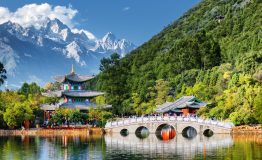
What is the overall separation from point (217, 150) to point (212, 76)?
40.6m

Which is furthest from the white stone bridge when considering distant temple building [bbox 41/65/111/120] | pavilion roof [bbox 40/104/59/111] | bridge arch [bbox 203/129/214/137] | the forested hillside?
pavilion roof [bbox 40/104/59/111]

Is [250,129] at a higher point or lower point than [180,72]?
lower

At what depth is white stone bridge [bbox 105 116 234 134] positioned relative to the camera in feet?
163

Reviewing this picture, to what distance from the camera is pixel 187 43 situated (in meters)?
89.3

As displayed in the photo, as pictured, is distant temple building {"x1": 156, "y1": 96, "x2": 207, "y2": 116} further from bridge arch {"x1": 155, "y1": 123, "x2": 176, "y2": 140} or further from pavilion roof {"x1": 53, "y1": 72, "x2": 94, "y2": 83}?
pavilion roof {"x1": 53, "y1": 72, "x2": 94, "y2": 83}

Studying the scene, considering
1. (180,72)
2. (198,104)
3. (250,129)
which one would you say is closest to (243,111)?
(250,129)

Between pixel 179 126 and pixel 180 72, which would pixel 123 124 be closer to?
pixel 179 126

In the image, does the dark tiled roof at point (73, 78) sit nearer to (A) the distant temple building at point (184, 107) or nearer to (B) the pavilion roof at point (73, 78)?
(B) the pavilion roof at point (73, 78)

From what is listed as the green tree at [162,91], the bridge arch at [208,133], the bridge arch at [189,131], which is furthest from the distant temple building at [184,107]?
the green tree at [162,91]

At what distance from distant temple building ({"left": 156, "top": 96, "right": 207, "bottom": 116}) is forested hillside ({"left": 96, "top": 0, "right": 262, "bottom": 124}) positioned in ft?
8.80

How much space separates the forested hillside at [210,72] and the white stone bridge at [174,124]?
179 centimetres

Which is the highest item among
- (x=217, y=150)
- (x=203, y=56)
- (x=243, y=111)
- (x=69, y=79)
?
(x=203, y=56)

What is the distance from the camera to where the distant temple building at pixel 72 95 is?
63.8 metres

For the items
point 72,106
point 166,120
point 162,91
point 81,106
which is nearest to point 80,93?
point 81,106
